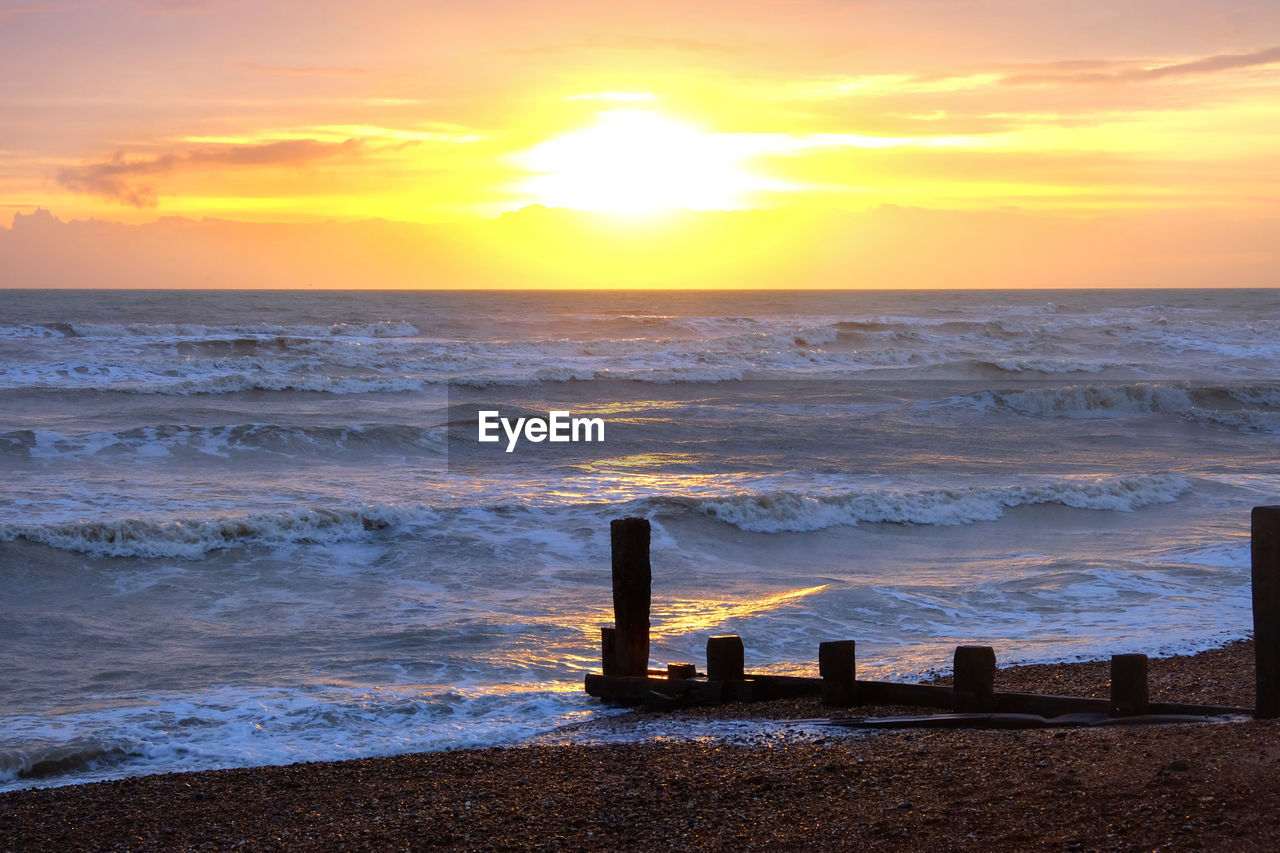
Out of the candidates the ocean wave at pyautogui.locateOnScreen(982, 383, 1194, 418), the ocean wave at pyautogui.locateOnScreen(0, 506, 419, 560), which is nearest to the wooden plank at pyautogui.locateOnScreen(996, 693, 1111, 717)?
the ocean wave at pyautogui.locateOnScreen(0, 506, 419, 560)

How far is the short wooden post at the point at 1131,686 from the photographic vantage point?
5.87m

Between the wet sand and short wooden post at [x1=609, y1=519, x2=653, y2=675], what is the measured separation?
45.2 inches

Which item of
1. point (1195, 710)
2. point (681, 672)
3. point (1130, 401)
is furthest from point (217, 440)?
point (1130, 401)

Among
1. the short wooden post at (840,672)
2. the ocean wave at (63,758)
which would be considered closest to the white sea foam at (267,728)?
the ocean wave at (63,758)

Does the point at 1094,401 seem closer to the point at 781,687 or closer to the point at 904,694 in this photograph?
the point at 781,687

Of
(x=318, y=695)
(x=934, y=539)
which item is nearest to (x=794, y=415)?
(x=934, y=539)

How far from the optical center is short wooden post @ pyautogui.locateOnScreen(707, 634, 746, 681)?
726 centimetres

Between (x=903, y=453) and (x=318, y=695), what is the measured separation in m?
15.8

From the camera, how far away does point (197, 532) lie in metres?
13.4

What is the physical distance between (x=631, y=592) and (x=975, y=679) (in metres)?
2.36

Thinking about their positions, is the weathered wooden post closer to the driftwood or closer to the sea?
the sea

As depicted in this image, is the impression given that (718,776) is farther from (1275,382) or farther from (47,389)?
(1275,382)

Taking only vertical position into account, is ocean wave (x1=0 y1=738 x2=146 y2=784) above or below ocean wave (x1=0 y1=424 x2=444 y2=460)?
below

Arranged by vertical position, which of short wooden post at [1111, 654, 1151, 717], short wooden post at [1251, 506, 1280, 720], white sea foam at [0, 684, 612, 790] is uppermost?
short wooden post at [1251, 506, 1280, 720]
